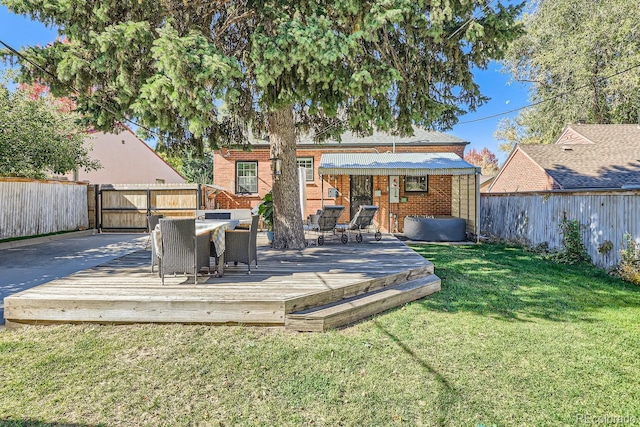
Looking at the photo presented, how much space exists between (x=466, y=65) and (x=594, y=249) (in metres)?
5.19

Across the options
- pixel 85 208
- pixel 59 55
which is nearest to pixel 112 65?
pixel 59 55

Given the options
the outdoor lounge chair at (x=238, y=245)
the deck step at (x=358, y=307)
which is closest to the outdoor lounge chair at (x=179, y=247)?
the outdoor lounge chair at (x=238, y=245)

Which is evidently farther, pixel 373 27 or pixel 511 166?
pixel 511 166

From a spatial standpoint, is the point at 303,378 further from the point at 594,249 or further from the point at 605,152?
the point at 605,152

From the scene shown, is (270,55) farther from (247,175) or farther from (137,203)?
(137,203)

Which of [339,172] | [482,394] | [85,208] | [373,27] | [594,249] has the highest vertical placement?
[373,27]

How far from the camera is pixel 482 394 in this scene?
2.91 metres

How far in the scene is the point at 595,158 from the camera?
571 inches

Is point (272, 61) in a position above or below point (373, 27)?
below

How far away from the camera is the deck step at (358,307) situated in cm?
407

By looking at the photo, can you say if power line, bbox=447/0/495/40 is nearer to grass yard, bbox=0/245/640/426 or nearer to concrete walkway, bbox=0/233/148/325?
grass yard, bbox=0/245/640/426

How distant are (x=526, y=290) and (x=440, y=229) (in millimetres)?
6046

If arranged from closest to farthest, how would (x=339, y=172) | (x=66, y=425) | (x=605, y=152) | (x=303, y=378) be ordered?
(x=66, y=425) → (x=303, y=378) → (x=339, y=172) → (x=605, y=152)

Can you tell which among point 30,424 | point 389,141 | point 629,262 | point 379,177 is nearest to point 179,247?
point 30,424
